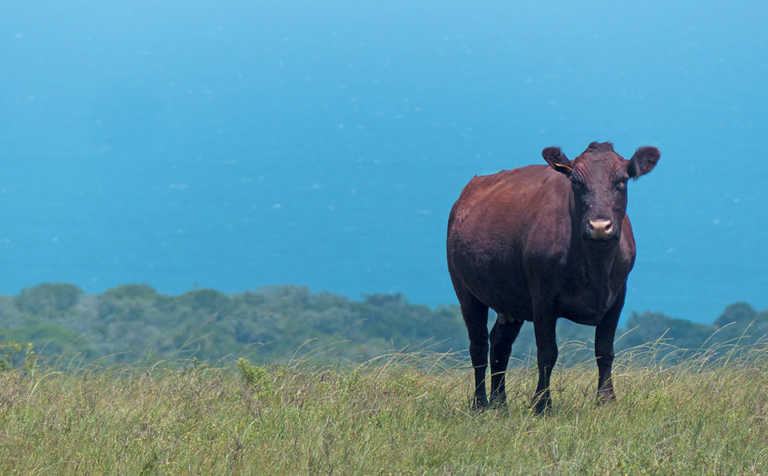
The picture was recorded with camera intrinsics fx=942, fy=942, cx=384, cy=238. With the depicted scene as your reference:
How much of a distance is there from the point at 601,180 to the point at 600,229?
19.1 inches

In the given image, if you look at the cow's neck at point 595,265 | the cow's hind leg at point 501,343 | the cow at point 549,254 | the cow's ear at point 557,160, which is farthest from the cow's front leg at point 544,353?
the cow's ear at point 557,160

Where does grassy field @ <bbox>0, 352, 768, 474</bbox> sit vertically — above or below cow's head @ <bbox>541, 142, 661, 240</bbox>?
below

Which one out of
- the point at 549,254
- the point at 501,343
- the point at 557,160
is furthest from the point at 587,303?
the point at 501,343

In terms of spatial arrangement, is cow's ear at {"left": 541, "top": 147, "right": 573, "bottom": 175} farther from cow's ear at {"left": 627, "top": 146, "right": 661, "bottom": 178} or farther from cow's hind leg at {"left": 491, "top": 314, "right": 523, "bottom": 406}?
cow's hind leg at {"left": 491, "top": 314, "right": 523, "bottom": 406}

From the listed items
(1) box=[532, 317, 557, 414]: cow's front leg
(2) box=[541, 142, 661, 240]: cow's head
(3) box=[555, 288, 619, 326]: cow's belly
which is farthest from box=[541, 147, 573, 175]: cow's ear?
(1) box=[532, 317, 557, 414]: cow's front leg

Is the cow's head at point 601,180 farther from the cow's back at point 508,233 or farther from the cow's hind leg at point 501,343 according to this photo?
the cow's hind leg at point 501,343

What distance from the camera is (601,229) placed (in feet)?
24.3

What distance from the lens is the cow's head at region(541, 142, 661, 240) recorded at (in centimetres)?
750

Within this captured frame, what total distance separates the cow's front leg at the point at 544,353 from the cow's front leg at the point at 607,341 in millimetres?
526

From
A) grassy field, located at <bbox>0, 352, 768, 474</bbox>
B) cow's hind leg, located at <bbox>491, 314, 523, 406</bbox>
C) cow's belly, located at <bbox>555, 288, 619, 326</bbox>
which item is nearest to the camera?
grassy field, located at <bbox>0, 352, 768, 474</bbox>

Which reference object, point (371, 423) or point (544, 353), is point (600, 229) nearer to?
point (544, 353)

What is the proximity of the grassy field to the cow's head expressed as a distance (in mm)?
1520

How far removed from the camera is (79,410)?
25.5ft

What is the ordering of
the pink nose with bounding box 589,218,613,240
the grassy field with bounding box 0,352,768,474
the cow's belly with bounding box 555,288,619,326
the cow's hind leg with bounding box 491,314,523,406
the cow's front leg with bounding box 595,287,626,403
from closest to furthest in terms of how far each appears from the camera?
the grassy field with bounding box 0,352,768,474 < the pink nose with bounding box 589,218,613,240 < the cow's belly with bounding box 555,288,619,326 < the cow's front leg with bounding box 595,287,626,403 < the cow's hind leg with bounding box 491,314,523,406
